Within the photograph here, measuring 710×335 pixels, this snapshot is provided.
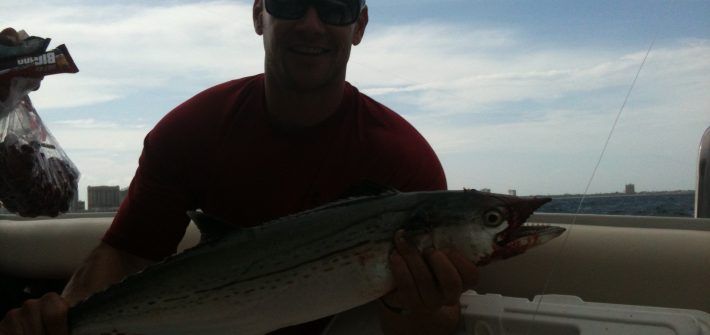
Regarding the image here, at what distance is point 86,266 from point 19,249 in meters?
2.66

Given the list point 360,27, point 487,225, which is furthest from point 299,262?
point 360,27

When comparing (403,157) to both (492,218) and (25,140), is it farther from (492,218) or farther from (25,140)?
(25,140)

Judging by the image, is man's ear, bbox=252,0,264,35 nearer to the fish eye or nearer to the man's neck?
the man's neck

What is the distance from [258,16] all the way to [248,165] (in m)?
0.93

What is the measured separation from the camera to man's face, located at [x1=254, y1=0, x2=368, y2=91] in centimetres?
301

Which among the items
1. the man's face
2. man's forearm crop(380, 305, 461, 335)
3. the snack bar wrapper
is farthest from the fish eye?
the snack bar wrapper

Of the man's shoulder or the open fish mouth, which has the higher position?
the man's shoulder

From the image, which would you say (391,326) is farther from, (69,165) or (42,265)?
(42,265)

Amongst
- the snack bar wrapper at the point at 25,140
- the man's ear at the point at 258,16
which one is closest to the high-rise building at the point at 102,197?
the snack bar wrapper at the point at 25,140

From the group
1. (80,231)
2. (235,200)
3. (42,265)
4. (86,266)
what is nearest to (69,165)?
(86,266)

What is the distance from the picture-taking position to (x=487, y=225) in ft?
6.52

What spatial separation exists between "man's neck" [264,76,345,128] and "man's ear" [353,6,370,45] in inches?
14.3

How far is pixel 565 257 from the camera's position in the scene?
10.9 feet

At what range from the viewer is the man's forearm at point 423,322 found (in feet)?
8.13
